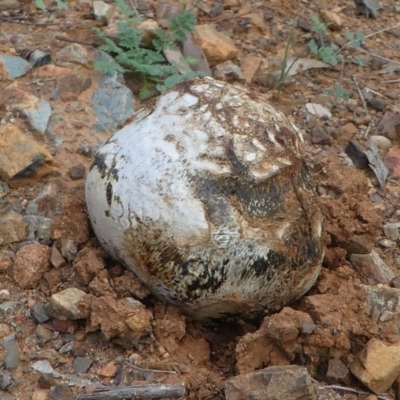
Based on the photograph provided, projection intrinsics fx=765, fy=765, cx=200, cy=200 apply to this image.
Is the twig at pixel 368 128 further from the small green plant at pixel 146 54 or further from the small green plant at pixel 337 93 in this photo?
the small green plant at pixel 146 54

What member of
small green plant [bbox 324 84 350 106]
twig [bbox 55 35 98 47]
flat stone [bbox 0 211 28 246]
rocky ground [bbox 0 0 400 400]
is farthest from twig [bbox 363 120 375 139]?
flat stone [bbox 0 211 28 246]

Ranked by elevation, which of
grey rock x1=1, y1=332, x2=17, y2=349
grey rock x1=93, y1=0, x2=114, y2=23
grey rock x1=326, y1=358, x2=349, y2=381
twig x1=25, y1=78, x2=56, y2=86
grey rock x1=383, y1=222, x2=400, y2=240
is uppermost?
grey rock x1=93, y1=0, x2=114, y2=23

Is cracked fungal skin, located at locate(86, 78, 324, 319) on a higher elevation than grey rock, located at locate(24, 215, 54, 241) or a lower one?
higher

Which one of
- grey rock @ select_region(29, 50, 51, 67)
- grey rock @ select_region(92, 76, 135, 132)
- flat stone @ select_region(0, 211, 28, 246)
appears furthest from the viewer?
grey rock @ select_region(29, 50, 51, 67)

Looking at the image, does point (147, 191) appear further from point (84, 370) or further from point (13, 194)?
point (13, 194)

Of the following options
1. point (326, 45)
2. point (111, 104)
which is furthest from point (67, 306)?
point (326, 45)

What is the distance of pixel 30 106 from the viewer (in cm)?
362

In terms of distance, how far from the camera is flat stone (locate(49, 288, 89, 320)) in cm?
268

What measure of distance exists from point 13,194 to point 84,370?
992 mm

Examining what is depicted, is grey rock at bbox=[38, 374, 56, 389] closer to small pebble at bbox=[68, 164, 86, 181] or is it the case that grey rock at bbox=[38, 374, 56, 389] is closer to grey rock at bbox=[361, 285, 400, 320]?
Answer: small pebble at bbox=[68, 164, 86, 181]

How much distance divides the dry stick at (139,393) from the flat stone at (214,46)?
2246 millimetres

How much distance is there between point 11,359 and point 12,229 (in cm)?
62

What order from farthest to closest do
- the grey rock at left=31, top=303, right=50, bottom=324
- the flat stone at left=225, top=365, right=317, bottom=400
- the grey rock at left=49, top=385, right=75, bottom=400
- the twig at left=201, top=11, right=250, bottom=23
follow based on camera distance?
the twig at left=201, top=11, right=250, bottom=23 → the grey rock at left=31, top=303, right=50, bottom=324 → the grey rock at left=49, top=385, right=75, bottom=400 → the flat stone at left=225, top=365, right=317, bottom=400

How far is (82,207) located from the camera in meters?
3.06
